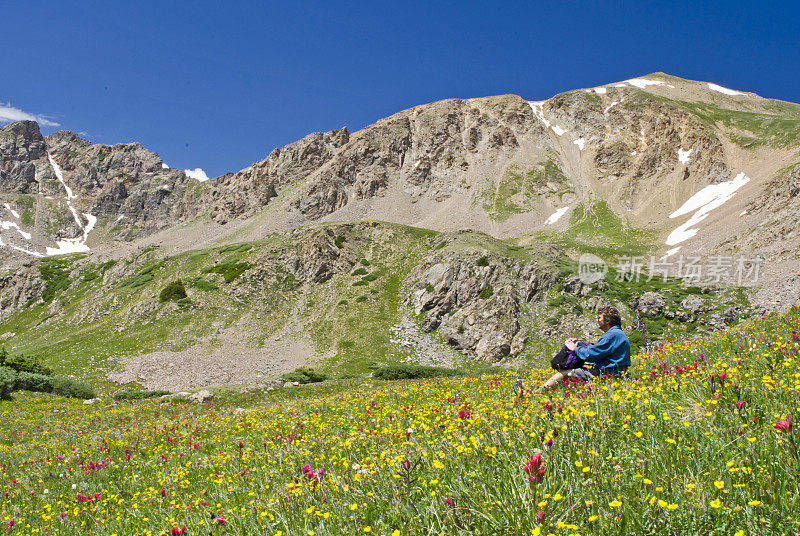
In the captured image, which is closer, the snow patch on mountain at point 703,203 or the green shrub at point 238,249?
the green shrub at point 238,249

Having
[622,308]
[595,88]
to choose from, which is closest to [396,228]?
[622,308]

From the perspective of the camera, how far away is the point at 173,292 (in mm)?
64562

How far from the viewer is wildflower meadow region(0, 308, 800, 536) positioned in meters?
2.57

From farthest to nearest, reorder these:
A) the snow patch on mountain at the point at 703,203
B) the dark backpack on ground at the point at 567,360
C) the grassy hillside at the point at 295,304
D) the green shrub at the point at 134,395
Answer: the snow patch on mountain at the point at 703,203 → the grassy hillside at the point at 295,304 → the green shrub at the point at 134,395 → the dark backpack on ground at the point at 567,360

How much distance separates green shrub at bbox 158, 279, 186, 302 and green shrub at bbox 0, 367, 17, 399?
1457 inches

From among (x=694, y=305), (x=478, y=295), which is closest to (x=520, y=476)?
(x=478, y=295)

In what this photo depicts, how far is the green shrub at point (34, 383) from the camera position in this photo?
28.6m

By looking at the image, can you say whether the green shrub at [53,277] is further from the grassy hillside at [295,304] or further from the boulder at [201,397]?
the boulder at [201,397]

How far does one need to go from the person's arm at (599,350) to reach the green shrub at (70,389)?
119 ft

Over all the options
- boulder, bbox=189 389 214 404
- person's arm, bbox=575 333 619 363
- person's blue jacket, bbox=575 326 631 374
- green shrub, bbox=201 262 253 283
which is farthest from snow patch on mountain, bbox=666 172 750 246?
person's arm, bbox=575 333 619 363

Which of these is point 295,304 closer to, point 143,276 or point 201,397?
point 143,276

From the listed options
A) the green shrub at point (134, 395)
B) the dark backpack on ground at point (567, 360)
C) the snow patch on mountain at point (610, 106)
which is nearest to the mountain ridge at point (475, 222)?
the snow patch on mountain at point (610, 106)

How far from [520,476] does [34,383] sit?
38590 millimetres

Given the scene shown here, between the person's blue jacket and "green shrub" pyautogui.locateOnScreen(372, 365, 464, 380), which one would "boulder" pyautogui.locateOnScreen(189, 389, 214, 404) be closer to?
"green shrub" pyautogui.locateOnScreen(372, 365, 464, 380)
